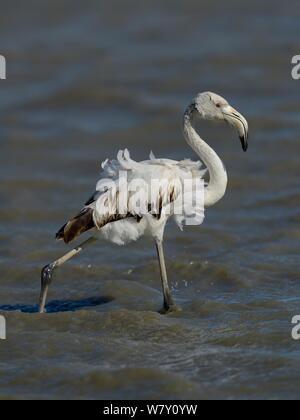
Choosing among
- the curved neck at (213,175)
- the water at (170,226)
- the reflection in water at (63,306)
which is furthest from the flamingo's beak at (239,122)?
the reflection in water at (63,306)

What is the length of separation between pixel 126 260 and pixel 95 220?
1.90 m

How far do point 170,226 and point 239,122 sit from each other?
285 centimetres

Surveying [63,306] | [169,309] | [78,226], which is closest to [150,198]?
[78,226]

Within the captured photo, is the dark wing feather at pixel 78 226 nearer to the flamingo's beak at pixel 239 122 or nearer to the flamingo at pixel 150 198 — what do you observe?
the flamingo at pixel 150 198

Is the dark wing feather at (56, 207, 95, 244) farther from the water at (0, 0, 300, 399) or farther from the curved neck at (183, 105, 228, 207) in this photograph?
the curved neck at (183, 105, 228, 207)

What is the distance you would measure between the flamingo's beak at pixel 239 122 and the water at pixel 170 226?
4.73ft

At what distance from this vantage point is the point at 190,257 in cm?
1055

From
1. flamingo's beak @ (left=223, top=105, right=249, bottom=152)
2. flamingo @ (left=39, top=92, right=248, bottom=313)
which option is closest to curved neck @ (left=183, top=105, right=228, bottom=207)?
flamingo @ (left=39, top=92, right=248, bottom=313)

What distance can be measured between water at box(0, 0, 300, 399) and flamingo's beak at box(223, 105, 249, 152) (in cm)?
144

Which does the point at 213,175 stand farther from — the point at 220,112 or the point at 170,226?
the point at 170,226

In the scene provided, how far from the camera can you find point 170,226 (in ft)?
38.1

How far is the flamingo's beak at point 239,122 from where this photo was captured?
8953mm

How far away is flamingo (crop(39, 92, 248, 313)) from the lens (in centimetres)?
871

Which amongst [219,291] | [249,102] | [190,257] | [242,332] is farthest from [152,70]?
[242,332]
